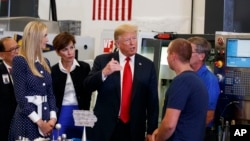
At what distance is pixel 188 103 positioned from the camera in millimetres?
3131

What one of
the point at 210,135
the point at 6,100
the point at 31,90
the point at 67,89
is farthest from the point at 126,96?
the point at 6,100

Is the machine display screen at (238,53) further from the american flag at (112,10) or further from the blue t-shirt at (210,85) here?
the american flag at (112,10)

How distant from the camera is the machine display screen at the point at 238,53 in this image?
14.0ft

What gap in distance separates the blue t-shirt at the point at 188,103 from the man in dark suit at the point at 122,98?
0.46 m

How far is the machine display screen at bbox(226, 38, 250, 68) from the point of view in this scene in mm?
4258

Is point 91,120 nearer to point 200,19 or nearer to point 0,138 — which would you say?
point 0,138

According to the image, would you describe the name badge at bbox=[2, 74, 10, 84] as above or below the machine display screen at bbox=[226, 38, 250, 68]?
below

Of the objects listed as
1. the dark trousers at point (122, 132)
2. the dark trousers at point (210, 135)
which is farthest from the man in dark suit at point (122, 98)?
the dark trousers at point (210, 135)

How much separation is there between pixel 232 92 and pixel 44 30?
1.82 meters

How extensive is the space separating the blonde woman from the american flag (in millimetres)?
3628

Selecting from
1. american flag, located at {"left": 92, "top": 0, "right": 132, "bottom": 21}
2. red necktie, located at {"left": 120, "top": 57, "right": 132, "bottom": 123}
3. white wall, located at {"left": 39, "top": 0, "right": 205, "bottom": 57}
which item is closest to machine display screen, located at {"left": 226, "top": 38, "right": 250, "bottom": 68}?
red necktie, located at {"left": 120, "top": 57, "right": 132, "bottom": 123}

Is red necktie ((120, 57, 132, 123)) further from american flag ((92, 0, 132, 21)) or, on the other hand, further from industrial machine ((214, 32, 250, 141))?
american flag ((92, 0, 132, 21))

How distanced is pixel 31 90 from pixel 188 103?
116cm

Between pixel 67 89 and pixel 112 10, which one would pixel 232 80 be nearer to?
pixel 67 89
